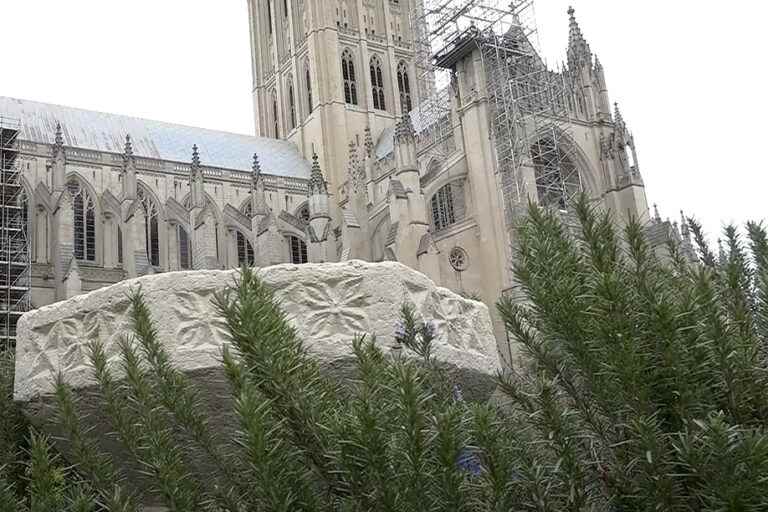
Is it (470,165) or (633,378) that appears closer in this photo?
(633,378)

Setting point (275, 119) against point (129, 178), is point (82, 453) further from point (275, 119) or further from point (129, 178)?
point (275, 119)

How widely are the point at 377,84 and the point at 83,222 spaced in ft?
57.2

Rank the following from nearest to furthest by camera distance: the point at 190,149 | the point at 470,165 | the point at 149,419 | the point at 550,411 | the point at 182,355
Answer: the point at 550,411 → the point at 149,419 → the point at 182,355 → the point at 470,165 → the point at 190,149

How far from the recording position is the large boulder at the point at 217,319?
5.09m

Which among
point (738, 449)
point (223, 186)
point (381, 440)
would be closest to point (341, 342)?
point (381, 440)

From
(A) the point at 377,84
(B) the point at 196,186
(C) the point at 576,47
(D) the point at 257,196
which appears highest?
(A) the point at 377,84

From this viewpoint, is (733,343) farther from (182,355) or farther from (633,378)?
(182,355)

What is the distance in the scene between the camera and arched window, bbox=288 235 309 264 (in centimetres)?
3706

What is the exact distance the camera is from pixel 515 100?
1189 inches

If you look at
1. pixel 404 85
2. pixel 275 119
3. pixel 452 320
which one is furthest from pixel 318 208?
pixel 452 320

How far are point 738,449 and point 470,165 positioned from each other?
90.6 ft

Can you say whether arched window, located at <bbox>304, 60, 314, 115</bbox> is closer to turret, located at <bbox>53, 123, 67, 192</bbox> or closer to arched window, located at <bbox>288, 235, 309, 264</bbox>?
arched window, located at <bbox>288, 235, 309, 264</bbox>

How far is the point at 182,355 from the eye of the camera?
5.03 meters

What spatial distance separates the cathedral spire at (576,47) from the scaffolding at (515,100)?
649mm
